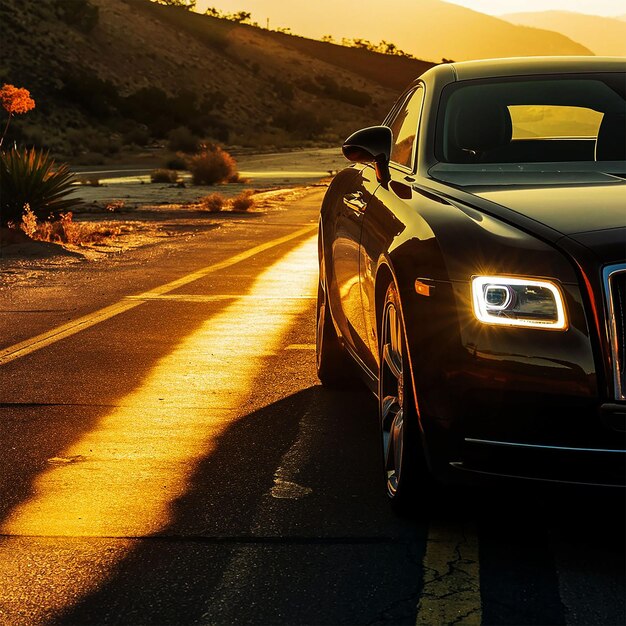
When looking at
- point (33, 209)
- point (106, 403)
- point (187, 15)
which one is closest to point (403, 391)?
point (106, 403)

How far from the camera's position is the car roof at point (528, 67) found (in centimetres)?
657

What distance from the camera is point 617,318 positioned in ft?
14.0

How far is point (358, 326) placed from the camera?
632 centimetres

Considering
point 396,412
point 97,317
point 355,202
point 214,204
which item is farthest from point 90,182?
point 396,412

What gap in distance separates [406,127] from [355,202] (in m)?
0.48

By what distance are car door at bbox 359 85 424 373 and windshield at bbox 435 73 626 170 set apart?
20cm

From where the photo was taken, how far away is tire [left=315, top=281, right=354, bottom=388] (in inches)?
298

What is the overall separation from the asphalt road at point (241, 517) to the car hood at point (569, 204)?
35.3 inches

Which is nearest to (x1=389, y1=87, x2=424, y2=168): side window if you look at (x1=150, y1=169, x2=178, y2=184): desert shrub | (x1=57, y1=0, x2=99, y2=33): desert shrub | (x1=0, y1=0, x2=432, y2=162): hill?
(x1=150, y1=169, x2=178, y2=184): desert shrub

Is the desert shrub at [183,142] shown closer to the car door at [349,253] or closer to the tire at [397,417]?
the car door at [349,253]

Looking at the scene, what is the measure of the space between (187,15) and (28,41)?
44.3 metres

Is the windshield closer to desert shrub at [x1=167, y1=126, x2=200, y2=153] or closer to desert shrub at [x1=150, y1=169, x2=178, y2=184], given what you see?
desert shrub at [x1=150, y1=169, x2=178, y2=184]

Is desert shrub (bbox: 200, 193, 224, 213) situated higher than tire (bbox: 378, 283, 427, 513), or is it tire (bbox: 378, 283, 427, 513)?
tire (bbox: 378, 283, 427, 513)

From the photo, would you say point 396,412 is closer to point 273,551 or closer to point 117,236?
point 273,551
